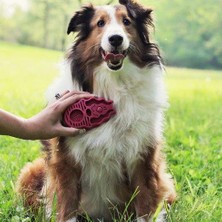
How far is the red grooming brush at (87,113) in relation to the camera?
10.9ft

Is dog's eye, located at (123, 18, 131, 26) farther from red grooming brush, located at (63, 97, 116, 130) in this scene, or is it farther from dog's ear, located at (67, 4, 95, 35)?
red grooming brush, located at (63, 97, 116, 130)

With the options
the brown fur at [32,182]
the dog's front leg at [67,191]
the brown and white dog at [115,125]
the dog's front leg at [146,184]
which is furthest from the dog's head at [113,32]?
the brown fur at [32,182]

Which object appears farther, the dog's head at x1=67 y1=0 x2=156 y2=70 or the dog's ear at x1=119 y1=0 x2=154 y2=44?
the dog's ear at x1=119 y1=0 x2=154 y2=44

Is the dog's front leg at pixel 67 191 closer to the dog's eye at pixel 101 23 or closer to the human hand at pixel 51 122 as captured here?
the human hand at pixel 51 122

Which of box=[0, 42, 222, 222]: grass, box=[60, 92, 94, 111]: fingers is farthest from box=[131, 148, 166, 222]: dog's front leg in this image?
box=[60, 92, 94, 111]: fingers

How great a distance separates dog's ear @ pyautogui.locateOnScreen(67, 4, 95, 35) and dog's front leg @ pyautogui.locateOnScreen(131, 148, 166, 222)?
1.04 meters

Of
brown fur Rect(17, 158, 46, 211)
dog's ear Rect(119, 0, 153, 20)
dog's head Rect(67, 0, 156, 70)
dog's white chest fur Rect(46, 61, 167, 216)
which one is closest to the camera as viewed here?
dog's head Rect(67, 0, 156, 70)

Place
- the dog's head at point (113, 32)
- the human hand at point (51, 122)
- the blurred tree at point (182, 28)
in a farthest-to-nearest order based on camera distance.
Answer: the blurred tree at point (182, 28) < the dog's head at point (113, 32) < the human hand at point (51, 122)

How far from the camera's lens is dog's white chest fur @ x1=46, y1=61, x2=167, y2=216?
3.43 m

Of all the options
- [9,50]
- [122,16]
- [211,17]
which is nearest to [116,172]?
[122,16]

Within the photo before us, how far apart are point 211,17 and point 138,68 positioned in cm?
3198

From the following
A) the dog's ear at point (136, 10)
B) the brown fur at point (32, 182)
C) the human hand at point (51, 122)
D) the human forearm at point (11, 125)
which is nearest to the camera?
the human forearm at point (11, 125)

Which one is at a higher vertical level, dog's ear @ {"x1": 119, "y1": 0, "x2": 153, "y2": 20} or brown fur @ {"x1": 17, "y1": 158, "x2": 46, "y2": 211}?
dog's ear @ {"x1": 119, "y1": 0, "x2": 153, "y2": 20}

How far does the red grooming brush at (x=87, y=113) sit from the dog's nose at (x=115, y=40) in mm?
411
